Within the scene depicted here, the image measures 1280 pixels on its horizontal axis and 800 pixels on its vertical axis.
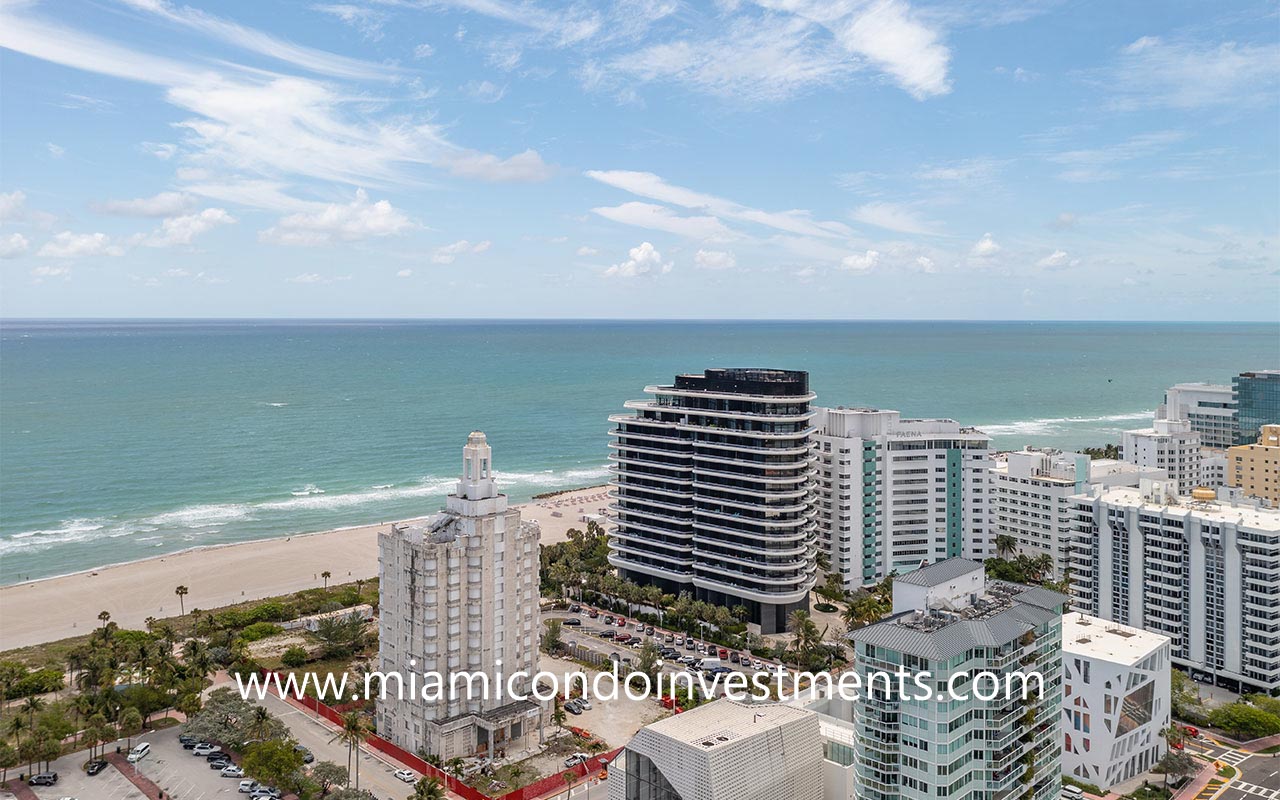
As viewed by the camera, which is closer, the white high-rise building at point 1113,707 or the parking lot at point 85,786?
the parking lot at point 85,786

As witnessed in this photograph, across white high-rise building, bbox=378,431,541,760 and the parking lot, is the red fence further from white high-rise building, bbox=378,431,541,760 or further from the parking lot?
the parking lot

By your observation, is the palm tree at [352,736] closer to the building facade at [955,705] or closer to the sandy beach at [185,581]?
the building facade at [955,705]

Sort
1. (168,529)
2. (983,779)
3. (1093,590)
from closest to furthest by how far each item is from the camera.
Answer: (983,779) → (1093,590) → (168,529)

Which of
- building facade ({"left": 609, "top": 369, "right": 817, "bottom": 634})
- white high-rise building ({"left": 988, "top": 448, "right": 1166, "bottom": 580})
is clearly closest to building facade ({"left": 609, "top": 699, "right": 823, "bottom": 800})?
building facade ({"left": 609, "top": 369, "right": 817, "bottom": 634})

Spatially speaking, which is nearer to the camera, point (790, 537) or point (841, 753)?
point (841, 753)

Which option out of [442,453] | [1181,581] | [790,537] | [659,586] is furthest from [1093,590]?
[442,453]

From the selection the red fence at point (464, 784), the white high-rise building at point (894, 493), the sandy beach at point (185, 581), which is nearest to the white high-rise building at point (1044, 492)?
the white high-rise building at point (894, 493)

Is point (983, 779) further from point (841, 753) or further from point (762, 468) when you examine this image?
point (762, 468)
